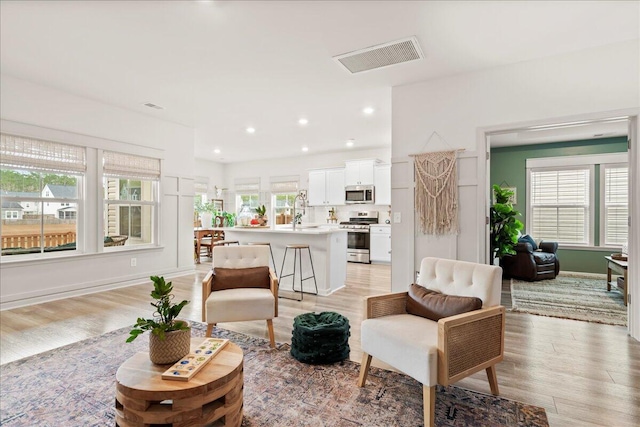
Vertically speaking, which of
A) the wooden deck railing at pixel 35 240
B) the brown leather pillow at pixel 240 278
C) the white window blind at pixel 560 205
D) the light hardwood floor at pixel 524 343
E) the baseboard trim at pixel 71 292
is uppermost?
the white window blind at pixel 560 205

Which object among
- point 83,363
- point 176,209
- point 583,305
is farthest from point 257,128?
point 583,305

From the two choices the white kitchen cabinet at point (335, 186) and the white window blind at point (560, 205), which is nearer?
the white window blind at point (560, 205)

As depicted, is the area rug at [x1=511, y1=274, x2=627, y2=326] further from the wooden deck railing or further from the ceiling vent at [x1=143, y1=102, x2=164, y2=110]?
the wooden deck railing

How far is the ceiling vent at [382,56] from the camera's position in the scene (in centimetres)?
313

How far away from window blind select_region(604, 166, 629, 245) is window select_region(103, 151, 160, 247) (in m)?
8.25

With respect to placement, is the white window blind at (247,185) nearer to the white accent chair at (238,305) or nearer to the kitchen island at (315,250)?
the kitchen island at (315,250)

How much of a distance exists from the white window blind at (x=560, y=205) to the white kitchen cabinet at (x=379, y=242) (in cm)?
295

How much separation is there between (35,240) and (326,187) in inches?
229

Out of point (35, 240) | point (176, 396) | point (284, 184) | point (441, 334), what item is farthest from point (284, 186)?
point (176, 396)

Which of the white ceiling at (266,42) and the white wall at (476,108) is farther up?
the white ceiling at (266,42)

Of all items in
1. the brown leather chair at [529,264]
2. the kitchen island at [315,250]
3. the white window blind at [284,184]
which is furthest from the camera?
the white window blind at [284,184]

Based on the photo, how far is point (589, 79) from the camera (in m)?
3.21

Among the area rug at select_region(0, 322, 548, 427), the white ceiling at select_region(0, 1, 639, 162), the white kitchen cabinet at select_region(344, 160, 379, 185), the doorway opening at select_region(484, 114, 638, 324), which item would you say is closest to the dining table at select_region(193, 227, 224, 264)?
the white kitchen cabinet at select_region(344, 160, 379, 185)

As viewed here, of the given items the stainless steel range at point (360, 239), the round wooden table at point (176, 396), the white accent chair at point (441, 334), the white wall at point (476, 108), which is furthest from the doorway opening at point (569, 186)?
the round wooden table at point (176, 396)
